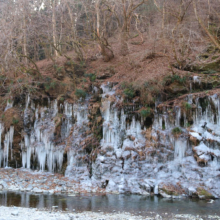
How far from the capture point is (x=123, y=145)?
11.3 m

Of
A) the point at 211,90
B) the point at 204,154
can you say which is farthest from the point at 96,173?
the point at 211,90

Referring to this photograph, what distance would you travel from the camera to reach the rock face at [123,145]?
9.84 metres

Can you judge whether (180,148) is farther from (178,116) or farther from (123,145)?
(123,145)

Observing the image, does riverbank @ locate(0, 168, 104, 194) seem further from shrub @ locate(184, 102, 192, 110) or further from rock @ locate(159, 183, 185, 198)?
shrub @ locate(184, 102, 192, 110)

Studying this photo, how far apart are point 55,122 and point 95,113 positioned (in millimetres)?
2371

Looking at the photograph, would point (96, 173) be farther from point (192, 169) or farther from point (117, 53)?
point (117, 53)

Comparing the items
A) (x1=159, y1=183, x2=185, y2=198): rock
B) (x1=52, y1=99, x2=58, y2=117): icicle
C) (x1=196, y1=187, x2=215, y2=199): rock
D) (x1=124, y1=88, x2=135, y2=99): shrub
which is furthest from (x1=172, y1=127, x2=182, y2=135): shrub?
(x1=52, y1=99, x2=58, y2=117): icicle

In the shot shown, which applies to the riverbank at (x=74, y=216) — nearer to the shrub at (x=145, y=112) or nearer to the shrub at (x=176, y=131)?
the shrub at (x=176, y=131)

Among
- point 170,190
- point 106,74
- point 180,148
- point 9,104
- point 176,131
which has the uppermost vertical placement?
point 106,74

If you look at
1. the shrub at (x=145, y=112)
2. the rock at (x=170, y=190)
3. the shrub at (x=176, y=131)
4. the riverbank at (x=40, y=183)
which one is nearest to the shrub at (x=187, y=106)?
the shrub at (x=176, y=131)

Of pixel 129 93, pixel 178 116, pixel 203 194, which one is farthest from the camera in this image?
pixel 129 93

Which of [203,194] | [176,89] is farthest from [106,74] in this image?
[203,194]

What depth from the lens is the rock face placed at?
9836 mm

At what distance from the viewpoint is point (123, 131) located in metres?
11.7
